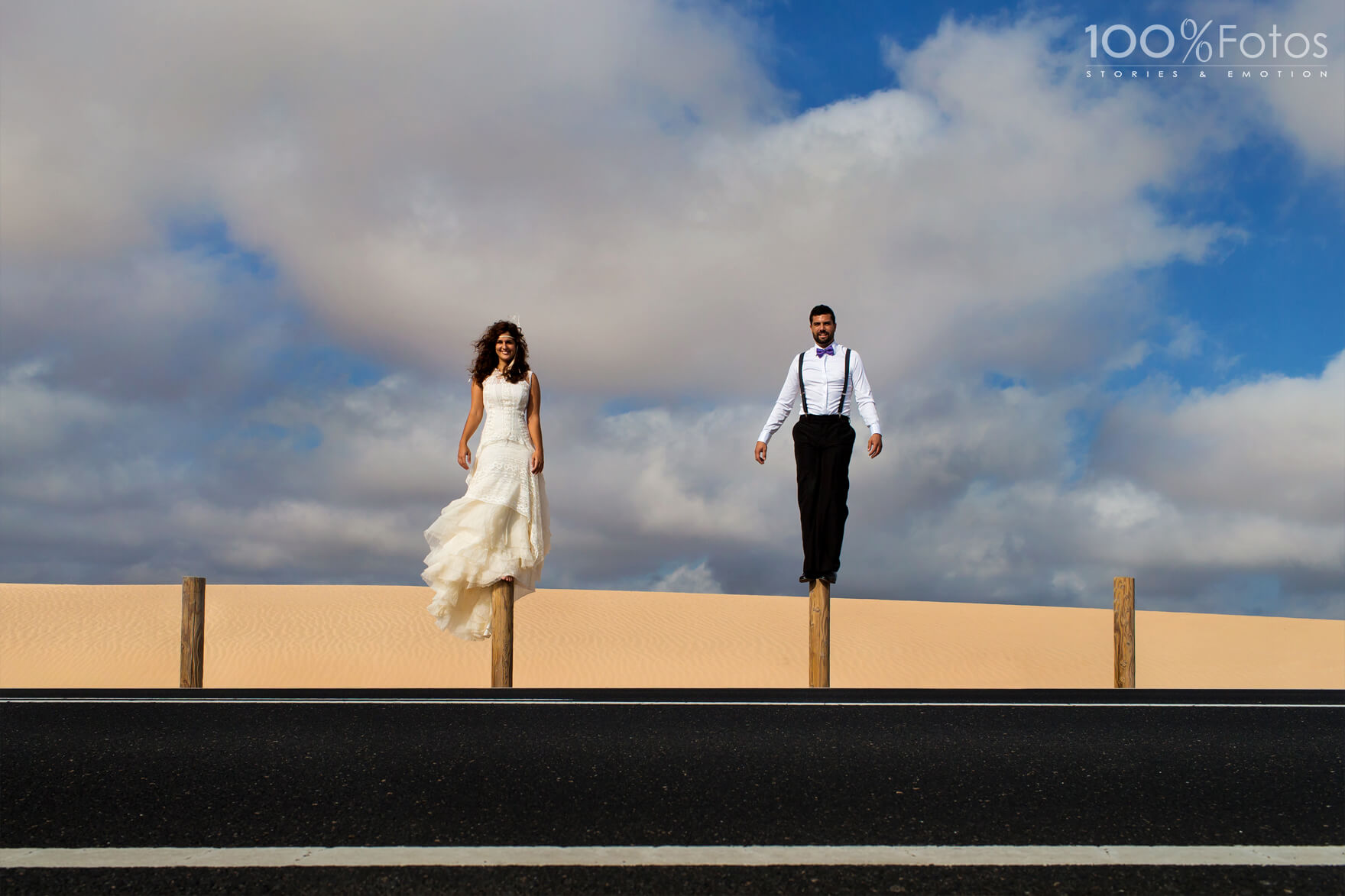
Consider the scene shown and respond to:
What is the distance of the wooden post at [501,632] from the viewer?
8422 mm

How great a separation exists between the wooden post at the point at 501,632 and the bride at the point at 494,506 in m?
0.11

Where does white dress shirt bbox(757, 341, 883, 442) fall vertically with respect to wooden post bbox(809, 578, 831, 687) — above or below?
above

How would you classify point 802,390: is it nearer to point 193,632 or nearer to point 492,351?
point 492,351

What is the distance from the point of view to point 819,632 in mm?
8328

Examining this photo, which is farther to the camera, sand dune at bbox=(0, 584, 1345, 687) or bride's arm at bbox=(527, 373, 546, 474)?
sand dune at bbox=(0, 584, 1345, 687)
